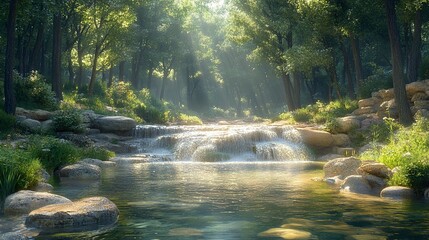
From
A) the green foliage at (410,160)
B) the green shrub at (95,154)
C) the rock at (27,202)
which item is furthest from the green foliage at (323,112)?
the rock at (27,202)

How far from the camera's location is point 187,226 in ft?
30.9

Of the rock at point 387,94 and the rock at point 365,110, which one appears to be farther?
the rock at point 365,110

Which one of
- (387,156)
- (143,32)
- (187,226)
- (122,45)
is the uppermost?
(143,32)

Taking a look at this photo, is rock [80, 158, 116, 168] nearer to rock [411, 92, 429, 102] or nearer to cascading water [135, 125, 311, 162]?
cascading water [135, 125, 311, 162]

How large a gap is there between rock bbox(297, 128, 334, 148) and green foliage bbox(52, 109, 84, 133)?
12815 millimetres

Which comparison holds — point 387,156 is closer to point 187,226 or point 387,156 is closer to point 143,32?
point 187,226

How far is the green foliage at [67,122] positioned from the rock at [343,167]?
51.6 feet

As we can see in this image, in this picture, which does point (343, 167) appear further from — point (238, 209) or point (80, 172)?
point (80, 172)

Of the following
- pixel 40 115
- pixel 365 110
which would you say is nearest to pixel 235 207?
pixel 40 115

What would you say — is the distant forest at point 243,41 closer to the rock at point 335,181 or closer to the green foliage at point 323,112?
the green foliage at point 323,112

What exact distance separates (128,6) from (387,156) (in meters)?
30.3

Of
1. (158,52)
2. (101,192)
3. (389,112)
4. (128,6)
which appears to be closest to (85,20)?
(128,6)

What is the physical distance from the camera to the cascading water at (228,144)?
88.0ft

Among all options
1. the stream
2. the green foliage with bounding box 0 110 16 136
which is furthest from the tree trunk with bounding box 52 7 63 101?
the stream
